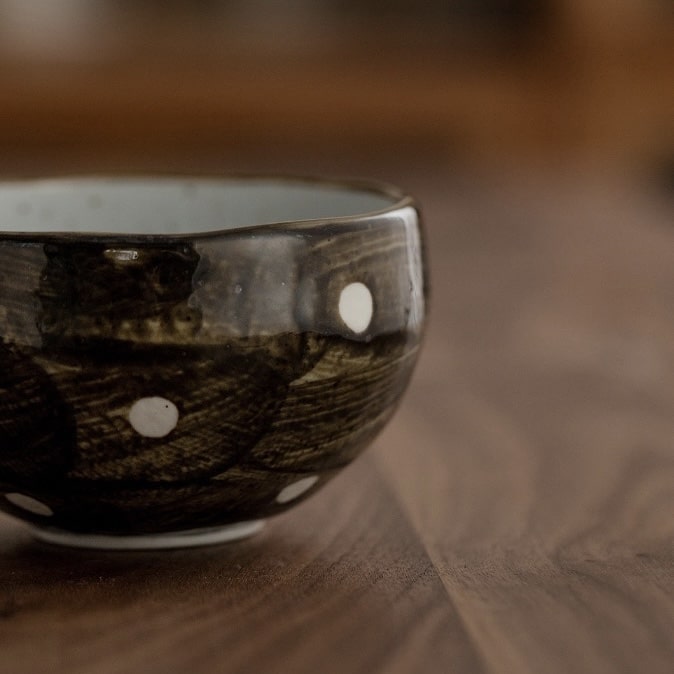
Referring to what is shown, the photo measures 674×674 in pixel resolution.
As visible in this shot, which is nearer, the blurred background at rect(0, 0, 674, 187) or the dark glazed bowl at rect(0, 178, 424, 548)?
the dark glazed bowl at rect(0, 178, 424, 548)

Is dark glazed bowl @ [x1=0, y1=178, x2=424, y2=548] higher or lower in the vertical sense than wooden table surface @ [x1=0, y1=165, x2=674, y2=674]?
higher

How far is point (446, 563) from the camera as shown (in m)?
0.45

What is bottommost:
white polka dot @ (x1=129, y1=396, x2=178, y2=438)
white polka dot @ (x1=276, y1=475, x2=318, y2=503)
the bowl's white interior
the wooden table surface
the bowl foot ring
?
the wooden table surface

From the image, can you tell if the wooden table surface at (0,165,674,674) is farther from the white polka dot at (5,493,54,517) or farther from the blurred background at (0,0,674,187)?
the blurred background at (0,0,674,187)

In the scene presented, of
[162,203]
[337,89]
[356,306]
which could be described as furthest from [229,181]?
[337,89]

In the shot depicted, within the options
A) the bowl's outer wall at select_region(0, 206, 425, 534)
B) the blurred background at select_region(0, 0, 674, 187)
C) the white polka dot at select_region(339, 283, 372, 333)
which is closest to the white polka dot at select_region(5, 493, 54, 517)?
the bowl's outer wall at select_region(0, 206, 425, 534)

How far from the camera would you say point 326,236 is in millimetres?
408

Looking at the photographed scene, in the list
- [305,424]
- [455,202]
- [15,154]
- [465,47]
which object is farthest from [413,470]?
[465,47]

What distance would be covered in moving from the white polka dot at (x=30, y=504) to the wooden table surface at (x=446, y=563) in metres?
0.02

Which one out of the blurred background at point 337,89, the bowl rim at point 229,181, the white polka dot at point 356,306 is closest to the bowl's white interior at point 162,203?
the bowl rim at point 229,181

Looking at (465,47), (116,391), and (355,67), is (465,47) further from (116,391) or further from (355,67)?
(116,391)

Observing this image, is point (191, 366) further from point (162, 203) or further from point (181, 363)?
point (162, 203)

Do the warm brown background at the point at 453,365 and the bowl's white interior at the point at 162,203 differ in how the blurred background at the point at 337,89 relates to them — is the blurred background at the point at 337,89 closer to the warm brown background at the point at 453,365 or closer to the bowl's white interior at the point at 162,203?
the warm brown background at the point at 453,365

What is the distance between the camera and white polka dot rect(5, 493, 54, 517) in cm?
42
